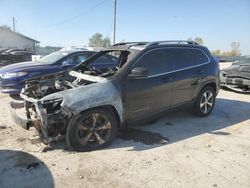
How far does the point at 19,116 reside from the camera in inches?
172

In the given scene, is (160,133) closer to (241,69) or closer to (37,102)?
(37,102)

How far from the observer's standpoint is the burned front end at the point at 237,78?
9055 mm

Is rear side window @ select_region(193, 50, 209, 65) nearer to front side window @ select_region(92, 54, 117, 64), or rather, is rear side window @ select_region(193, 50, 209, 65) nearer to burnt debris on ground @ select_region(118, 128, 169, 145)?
burnt debris on ground @ select_region(118, 128, 169, 145)

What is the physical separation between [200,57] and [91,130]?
327 centimetres

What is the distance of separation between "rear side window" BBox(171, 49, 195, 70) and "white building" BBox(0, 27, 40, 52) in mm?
40069

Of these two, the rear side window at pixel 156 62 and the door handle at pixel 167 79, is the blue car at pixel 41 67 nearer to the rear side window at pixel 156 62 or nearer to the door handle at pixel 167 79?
the rear side window at pixel 156 62

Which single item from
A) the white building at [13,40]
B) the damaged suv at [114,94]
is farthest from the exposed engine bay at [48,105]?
the white building at [13,40]

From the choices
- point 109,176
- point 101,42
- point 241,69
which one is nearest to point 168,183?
point 109,176

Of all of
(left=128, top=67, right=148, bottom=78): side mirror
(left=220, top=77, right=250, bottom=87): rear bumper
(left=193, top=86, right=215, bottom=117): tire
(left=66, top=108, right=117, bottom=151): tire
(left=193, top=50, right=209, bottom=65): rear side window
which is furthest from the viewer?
(left=220, top=77, right=250, bottom=87): rear bumper

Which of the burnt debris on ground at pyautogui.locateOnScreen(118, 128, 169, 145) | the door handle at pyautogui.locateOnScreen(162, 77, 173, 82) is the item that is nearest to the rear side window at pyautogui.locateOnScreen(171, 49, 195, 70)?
the door handle at pyautogui.locateOnScreen(162, 77, 173, 82)

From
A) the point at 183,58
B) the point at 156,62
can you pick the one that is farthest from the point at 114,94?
the point at 183,58

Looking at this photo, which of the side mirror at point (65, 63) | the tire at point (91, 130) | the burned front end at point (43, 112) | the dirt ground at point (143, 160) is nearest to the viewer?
the dirt ground at point (143, 160)

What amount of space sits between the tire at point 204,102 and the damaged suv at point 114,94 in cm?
Answer: 7

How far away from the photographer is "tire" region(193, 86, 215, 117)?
5984 mm
